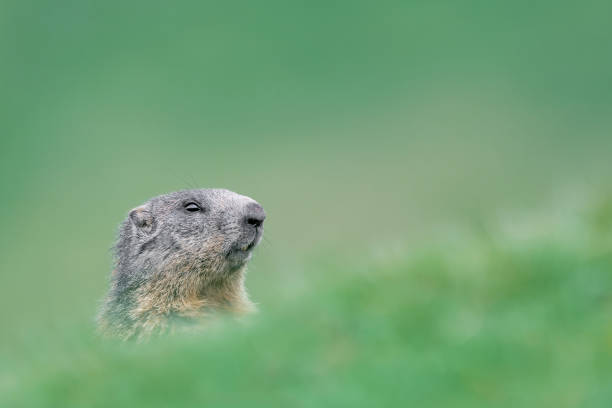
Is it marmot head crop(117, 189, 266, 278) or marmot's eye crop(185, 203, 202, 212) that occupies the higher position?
marmot's eye crop(185, 203, 202, 212)

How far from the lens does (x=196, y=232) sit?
12453 mm

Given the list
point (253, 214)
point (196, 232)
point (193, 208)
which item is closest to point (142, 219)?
point (193, 208)

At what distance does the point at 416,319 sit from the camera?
6.62 meters

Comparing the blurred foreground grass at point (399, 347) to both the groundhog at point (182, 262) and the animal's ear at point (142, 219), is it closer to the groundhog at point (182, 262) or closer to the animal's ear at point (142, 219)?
the groundhog at point (182, 262)

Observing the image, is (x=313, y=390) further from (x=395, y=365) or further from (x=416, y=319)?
(x=416, y=319)

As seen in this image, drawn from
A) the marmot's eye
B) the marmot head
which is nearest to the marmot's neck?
the marmot head

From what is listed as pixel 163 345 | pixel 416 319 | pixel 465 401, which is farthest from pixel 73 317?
pixel 465 401

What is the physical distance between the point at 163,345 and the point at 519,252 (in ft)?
9.64

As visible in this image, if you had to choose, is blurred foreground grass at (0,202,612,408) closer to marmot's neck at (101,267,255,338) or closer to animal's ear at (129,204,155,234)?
marmot's neck at (101,267,255,338)

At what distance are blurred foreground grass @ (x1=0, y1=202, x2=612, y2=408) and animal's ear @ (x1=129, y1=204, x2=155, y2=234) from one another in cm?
508

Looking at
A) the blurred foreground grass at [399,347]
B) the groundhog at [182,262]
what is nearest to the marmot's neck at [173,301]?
the groundhog at [182,262]

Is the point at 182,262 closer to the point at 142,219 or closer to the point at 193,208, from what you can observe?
the point at 193,208

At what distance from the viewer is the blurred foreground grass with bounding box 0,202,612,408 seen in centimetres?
589

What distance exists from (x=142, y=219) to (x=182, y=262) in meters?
1.30
